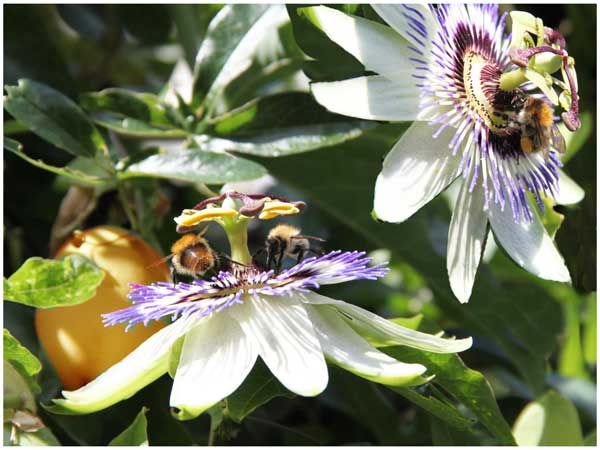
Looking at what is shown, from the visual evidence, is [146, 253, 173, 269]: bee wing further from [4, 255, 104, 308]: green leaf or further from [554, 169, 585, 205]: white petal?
[554, 169, 585, 205]: white petal

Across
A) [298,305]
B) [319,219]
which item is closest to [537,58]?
[298,305]

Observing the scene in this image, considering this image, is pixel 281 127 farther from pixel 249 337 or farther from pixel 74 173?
pixel 249 337

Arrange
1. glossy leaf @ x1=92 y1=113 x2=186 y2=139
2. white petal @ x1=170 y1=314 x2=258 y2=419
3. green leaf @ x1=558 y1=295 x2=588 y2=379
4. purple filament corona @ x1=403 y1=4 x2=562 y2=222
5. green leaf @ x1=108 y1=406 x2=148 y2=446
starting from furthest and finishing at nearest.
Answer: green leaf @ x1=558 y1=295 x2=588 y2=379 → glossy leaf @ x1=92 y1=113 x2=186 y2=139 → purple filament corona @ x1=403 y1=4 x2=562 y2=222 → green leaf @ x1=108 y1=406 x2=148 y2=446 → white petal @ x1=170 y1=314 x2=258 y2=419

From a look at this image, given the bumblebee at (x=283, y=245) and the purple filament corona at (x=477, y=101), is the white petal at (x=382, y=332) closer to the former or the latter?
the bumblebee at (x=283, y=245)

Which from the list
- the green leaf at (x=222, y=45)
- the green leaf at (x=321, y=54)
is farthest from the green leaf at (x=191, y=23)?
the green leaf at (x=321, y=54)

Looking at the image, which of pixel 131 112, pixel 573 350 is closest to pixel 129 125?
pixel 131 112

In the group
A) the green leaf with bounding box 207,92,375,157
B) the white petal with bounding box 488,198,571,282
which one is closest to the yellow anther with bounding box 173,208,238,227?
the green leaf with bounding box 207,92,375,157
